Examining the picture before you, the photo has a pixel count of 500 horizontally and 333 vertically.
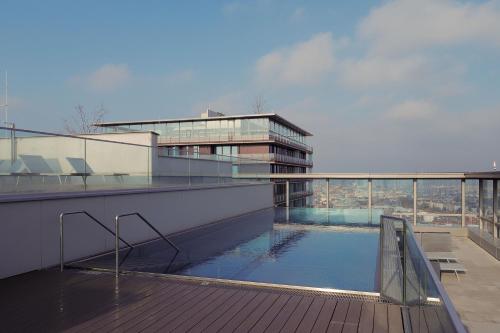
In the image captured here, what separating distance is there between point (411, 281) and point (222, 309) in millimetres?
2021

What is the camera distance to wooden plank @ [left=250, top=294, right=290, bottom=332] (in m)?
3.88

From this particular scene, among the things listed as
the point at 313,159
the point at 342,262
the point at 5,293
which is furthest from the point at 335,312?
the point at 313,159

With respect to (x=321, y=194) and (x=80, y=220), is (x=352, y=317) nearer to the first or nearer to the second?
(x=80, y=220)

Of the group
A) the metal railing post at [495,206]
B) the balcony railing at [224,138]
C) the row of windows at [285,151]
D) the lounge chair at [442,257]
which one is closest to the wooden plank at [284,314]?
the lounge chair at [442,257]

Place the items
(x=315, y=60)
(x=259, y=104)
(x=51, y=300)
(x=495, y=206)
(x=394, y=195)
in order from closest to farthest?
1. (x=51, y=300)
2. (x=315, y=60)
3. (x=495, y=206)
4. (x=394, y=195)
5. (x=259, y=104)

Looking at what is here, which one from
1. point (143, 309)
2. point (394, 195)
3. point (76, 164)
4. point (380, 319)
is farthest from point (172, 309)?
point (394, 195)

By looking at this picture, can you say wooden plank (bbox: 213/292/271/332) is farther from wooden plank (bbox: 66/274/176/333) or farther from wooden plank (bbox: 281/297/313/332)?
wooden plank (bbox: 66/274/176/333)

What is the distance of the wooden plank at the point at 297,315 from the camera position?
385 cm

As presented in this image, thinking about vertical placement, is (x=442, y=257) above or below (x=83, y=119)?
below

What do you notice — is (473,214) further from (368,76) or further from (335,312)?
(335,312)

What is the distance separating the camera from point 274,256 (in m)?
7.79

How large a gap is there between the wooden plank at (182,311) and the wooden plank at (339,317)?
4.79 ft

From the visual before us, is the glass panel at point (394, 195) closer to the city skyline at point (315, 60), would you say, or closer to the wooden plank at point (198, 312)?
the city skyline at point (315, 60)

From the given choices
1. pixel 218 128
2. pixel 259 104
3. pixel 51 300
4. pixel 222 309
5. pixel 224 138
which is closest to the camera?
pixel 222 309
